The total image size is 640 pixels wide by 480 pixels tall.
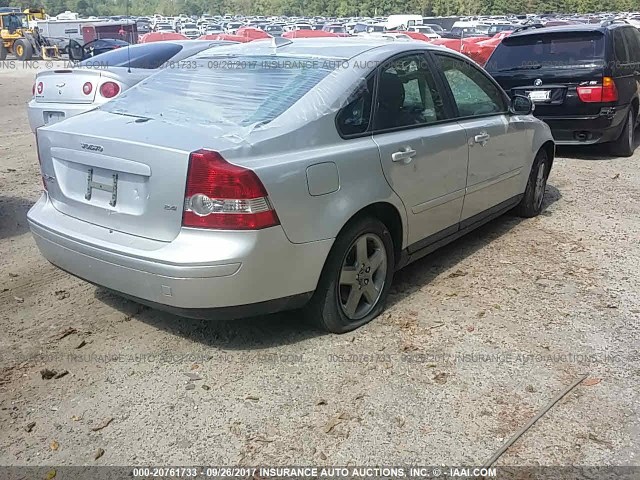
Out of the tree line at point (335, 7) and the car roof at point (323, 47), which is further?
the tree line at point (335, 7)

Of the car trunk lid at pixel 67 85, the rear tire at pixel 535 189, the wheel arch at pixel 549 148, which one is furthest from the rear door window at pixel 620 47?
the car trunk lid at pixel 67 85

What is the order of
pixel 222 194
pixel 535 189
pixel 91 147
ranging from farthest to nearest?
pixel 535 189
pixel 91 147
pixel 222 194

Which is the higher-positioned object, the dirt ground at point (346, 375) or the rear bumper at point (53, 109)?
the rear bumper at point (53, 109)

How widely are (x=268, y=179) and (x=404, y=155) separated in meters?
1.12

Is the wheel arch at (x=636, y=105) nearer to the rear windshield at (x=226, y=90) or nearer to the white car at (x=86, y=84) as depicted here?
the white car at (x=86, y=84)

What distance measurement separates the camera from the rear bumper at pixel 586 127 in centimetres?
820

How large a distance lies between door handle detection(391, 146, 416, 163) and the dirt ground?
963 mm

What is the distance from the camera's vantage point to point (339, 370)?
3.42 meters

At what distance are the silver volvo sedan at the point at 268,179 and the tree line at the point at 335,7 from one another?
6752 cm

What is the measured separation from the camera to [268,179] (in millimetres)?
3129

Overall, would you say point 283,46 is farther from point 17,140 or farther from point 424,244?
point 17,140

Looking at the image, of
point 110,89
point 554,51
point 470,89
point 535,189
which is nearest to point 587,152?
point 554,51

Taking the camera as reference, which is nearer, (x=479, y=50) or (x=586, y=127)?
(x=586, y=127)

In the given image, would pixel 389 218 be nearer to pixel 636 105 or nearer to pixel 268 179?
pixel 268 179
